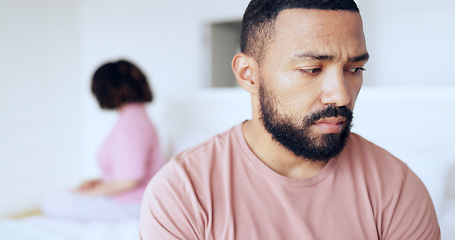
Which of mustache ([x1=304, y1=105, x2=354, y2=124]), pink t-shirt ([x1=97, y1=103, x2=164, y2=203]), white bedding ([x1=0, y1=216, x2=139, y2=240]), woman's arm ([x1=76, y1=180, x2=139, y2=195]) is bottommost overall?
white bedding ([x1=0, y1=216, x2=139, y2=240])

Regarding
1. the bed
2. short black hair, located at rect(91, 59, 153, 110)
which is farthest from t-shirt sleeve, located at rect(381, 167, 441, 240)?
short black hair, located at rect(91, 59, 153, 110)

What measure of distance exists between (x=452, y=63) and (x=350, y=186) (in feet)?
2.68

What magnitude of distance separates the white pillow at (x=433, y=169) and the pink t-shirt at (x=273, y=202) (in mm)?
461

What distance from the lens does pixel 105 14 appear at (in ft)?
9.32

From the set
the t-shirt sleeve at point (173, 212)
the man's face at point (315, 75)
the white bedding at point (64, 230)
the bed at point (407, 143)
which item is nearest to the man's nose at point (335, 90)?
the man's face at point (315, 75)

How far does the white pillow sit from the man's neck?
0.62 meters

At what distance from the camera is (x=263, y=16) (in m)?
0.92

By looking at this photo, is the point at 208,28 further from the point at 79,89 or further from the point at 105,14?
the point at 79,89

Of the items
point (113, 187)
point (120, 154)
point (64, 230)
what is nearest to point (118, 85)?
point (120, 154)

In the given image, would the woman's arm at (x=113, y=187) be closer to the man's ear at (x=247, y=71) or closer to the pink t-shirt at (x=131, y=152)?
the pink t-shirt at (x=131, y=152)

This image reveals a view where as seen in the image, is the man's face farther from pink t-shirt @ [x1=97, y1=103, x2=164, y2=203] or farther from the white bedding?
pink t-shirt @ [x1=97, y1=103, x2=164, y2=203]

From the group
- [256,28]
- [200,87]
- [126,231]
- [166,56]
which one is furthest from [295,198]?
[166,56]

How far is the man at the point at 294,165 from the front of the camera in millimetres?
849

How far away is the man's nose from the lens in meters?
0.82
